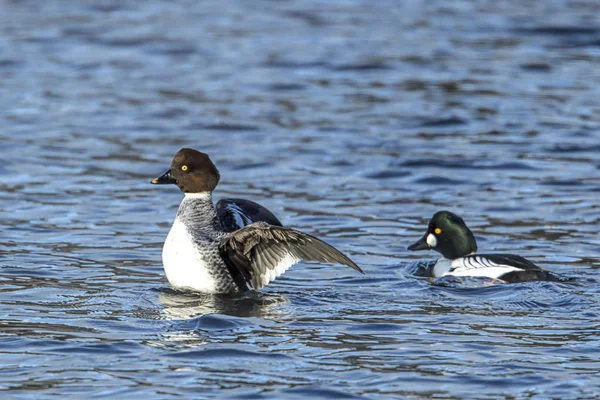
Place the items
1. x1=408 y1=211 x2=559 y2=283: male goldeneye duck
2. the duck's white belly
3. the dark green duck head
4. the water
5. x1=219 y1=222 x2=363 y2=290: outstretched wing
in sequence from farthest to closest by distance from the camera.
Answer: the dark green duck head < x1=408 y1=211 x2=559 y2=283: male goldeneye duck < the duck's white belly < x1=219 y1=222 x2=363 y2=290: outstretched wing < the water

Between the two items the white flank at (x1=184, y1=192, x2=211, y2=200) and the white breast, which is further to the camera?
the white breast

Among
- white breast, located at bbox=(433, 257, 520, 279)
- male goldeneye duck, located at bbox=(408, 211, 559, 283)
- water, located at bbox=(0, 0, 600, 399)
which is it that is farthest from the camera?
white breast, located at bbox=(433, 257, 520, 279)

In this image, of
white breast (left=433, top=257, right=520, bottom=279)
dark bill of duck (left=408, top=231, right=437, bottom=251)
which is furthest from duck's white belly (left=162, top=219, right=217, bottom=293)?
dark bill of duck (left=408, top=231, right=437, bottom=251)

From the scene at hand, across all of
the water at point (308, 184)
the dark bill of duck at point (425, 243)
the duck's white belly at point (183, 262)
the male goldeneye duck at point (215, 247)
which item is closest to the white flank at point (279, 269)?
the male goldeneye duck at point (215, 247)

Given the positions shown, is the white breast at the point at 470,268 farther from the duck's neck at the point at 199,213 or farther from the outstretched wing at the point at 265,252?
the duck's neck at the point at 199,213

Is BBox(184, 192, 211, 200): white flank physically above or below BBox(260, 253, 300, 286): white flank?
above

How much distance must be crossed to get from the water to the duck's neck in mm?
596

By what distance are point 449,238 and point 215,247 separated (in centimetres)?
257

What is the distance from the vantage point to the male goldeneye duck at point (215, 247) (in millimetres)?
8617

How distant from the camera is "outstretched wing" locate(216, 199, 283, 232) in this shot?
977 centimetres

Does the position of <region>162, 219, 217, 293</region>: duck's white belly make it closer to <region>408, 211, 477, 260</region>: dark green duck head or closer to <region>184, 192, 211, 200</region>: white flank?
<region>184, 192, 211, 200</region>: white flank

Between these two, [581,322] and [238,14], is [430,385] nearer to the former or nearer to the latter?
[581,322]

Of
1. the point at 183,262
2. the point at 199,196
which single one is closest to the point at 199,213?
the point at 199,196

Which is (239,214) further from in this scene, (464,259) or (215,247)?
(464,259)
